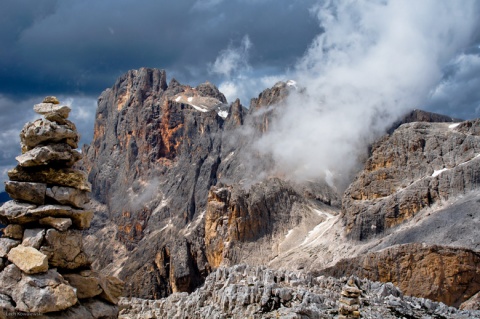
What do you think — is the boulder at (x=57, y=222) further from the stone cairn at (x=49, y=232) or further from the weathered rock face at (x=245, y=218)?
the weathered rock face at (x=245, y=218)

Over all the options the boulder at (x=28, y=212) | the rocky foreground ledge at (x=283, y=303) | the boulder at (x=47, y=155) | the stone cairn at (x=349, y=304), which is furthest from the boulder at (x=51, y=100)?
the stone cairn at (x=349, y=304)

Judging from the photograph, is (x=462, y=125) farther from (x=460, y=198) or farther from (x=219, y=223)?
(x=219, y=223)

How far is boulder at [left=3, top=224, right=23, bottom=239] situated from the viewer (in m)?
20.7

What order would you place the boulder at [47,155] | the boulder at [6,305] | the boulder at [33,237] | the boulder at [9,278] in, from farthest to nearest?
the boulder at [47,155], the boulder at [33,237], the boulder at [9,278], the boulder at [6,305]

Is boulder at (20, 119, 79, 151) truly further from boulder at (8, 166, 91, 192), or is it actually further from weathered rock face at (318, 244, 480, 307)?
weathered rock face at (318, 244, 480, 307)

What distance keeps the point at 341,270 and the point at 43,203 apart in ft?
329

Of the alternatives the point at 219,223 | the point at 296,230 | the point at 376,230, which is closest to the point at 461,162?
the point at 376,230

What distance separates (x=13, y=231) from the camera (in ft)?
68.0

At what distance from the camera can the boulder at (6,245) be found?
794 inches

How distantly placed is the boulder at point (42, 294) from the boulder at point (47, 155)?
16.2 feet

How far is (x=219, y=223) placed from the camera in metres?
189

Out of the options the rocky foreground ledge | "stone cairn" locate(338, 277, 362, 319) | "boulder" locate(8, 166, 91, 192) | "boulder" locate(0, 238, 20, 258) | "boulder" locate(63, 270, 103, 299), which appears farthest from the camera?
the rocky foreground ledge

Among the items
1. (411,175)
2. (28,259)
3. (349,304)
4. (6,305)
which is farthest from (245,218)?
(6,305)

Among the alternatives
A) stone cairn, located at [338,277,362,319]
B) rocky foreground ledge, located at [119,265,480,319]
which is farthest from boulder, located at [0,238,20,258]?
stone cairn, located at [338,277,362,319]
